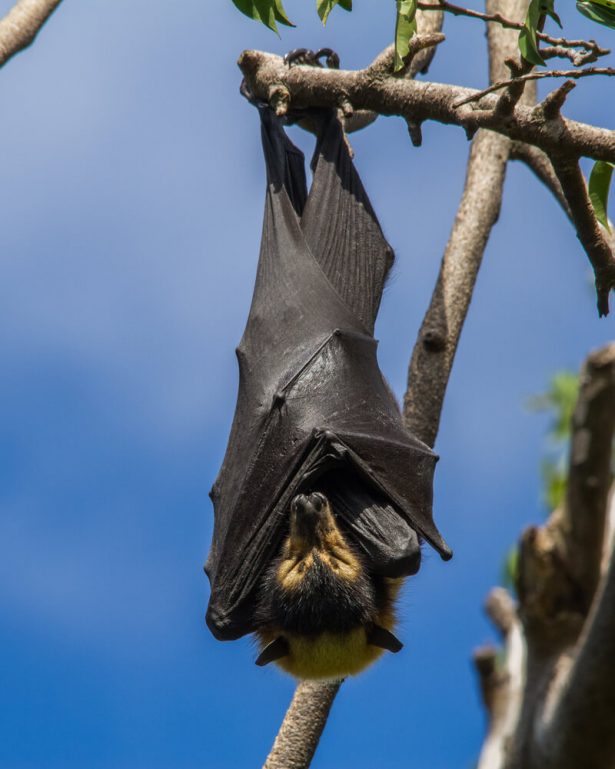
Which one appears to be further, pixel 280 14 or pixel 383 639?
pixel 383 639

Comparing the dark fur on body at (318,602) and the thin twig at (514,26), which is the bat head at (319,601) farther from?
the thin twig at (514,26)

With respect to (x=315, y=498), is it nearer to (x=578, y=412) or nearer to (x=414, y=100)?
(x=414, y=100)

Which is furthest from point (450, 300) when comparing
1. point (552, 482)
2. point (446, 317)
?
point (552, 482)

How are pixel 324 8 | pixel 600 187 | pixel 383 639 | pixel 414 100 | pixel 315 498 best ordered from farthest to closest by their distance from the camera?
pixel 383 639, pixel 315 498, pixel 414 100, pixel 600 187, pixel 324 8

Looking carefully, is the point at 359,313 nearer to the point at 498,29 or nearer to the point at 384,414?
the point at 384,414

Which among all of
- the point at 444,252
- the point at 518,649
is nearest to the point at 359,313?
the point at 444,252

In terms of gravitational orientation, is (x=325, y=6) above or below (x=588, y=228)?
above
